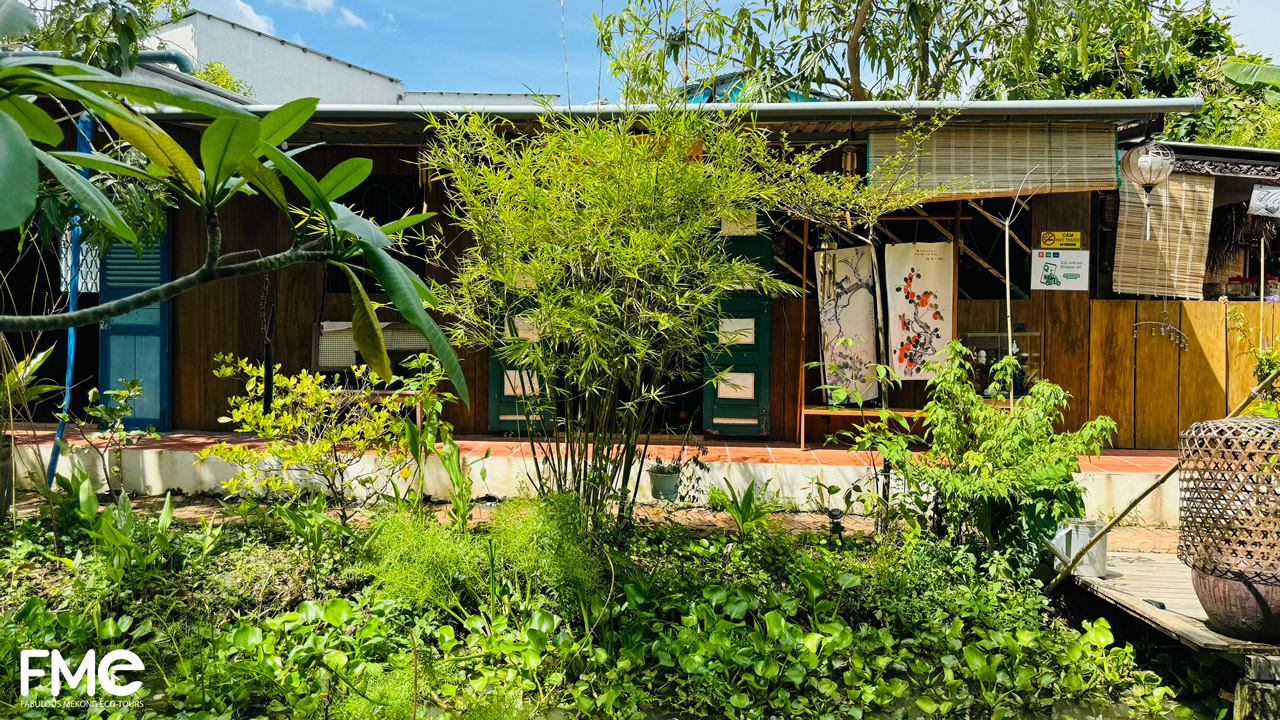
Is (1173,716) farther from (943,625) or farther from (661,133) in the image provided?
(661,133)

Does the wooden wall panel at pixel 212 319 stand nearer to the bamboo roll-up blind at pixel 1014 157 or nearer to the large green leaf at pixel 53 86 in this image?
the bamboo roll-up blind at pixel 1014 157

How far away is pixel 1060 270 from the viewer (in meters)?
7.02

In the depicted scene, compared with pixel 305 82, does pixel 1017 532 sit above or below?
below

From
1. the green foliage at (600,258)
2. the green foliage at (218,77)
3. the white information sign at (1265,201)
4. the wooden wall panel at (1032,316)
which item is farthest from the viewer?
the green foliage at (218,77)

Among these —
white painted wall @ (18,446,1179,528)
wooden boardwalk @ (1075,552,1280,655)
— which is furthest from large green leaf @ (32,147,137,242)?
white painted wall @ (18,446,1179,528)

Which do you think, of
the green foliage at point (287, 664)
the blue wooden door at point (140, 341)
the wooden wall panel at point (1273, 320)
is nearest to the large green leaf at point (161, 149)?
the green foliage at point (287, 664)

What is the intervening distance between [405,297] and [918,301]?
6267 millimetres

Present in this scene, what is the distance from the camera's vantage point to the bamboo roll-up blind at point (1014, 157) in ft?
19.8

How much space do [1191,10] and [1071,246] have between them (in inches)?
167

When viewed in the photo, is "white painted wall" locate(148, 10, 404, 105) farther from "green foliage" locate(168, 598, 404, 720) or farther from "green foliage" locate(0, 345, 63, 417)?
"green foliage" locate(168, 598, 404, 720)

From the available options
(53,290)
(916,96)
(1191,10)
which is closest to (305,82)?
(53,290)

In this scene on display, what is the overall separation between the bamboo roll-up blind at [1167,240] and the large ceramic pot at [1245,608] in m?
4.26

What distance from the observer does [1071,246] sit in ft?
23.0

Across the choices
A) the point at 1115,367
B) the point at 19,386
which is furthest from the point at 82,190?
the point at 1115,367
